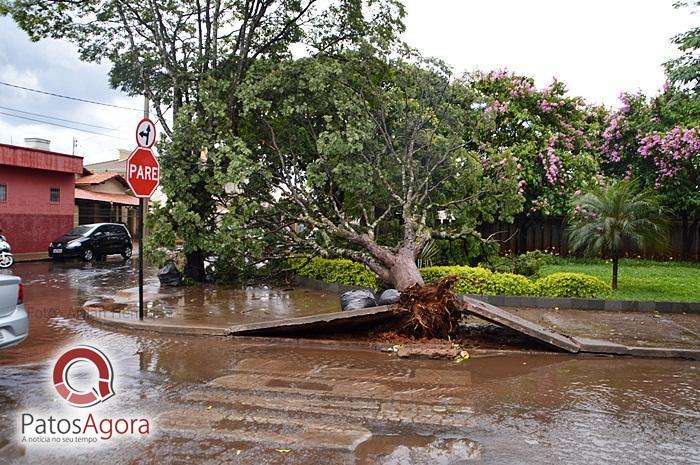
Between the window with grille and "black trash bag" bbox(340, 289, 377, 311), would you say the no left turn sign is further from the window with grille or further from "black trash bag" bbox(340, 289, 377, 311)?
the window with grille

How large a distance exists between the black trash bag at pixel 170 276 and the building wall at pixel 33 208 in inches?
474

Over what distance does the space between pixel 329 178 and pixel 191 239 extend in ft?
11.3

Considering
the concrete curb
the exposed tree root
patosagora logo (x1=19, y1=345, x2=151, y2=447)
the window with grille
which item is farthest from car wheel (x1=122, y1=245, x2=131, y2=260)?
patosagora logo (x1=19, y1=345, x2=151, y2=447)

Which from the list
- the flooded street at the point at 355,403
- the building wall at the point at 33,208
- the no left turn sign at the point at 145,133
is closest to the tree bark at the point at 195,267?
the no left turn sign at the point at 145,133

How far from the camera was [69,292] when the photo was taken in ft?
42.9

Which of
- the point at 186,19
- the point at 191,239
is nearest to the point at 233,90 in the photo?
the point at 186,19

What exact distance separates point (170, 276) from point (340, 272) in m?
4.28

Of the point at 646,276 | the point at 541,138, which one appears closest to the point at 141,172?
the point at 646,276

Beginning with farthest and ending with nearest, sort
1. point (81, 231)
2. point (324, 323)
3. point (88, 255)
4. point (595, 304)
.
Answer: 1. point (81, 231)
2. point (88, 255)
3. point (595, 304)
4. point (324, 323)

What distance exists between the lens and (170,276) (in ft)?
45.5

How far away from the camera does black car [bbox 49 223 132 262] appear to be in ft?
70.9

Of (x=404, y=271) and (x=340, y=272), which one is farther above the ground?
(x=404, y=271)

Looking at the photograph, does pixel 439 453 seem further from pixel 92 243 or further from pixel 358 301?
pixel 92 243

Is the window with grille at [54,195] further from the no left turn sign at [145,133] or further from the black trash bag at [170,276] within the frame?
the no left turn sign at [145,133]
